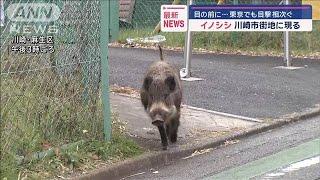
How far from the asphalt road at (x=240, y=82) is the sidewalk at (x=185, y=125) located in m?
0.50

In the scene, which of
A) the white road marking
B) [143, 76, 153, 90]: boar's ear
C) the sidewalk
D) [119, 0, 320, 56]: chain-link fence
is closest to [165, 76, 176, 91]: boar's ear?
[143, 76, 153, 90]: boar's ear

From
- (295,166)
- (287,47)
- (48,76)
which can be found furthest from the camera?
(287,47)

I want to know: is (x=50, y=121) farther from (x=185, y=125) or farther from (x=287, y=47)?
(x=287, y=47)

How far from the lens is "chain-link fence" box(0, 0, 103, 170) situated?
6430mm

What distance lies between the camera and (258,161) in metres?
7.89

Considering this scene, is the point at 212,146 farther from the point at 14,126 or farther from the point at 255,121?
the point at 14,126

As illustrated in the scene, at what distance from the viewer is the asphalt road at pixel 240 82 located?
35.7 ft

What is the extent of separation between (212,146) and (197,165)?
0.87 metres

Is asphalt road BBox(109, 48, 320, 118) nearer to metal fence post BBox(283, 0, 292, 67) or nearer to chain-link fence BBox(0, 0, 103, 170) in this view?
metal fence post BBox(283, 0, 292, 67)

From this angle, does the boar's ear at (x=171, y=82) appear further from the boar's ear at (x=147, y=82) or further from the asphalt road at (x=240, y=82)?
the asphalt road at (x=240, y=82)

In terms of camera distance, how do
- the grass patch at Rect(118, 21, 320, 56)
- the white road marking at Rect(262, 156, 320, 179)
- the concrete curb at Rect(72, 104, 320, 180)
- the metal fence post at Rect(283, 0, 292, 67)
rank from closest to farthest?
the concrete curb at Rect(72, 104, 320, 180)
the white road marking at Rect(262, 156, 320, 179)
the metal fence post at Rect(283, 0, 292, 67)
the grass patch at Rect(118, 21, 320, 56)
